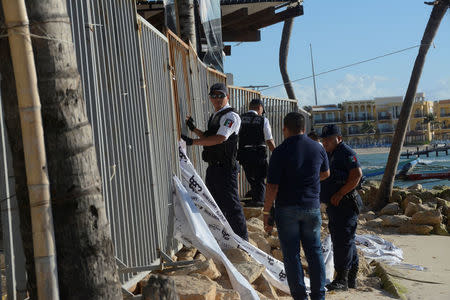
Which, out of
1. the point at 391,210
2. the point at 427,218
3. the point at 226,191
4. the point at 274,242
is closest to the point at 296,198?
the point at 226,191

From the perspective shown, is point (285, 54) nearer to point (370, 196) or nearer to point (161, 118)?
point (370, 196)

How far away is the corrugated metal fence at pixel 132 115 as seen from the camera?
4.38 m

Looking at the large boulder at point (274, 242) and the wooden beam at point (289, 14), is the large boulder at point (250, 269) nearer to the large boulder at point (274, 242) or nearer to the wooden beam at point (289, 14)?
the large boulder at point (274, 242)

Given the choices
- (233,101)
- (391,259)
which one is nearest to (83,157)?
(391,259)

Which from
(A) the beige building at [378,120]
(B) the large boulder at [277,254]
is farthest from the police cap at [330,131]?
(A) the beige building at [378,120]

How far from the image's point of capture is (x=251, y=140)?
378 inches

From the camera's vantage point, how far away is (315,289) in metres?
5.70

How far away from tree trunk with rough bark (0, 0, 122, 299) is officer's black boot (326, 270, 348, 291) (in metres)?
4.57

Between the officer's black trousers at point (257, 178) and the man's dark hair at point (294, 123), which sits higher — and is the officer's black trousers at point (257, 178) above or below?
below

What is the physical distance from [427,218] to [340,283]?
6.02m

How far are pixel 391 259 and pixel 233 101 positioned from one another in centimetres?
390

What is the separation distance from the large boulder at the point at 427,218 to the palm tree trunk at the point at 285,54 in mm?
10390

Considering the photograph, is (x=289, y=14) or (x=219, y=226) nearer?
(x=219, y=226)

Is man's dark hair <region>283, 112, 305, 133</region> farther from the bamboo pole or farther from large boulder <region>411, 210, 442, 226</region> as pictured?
large boulder <region>411, 210, 442, 226</region>
